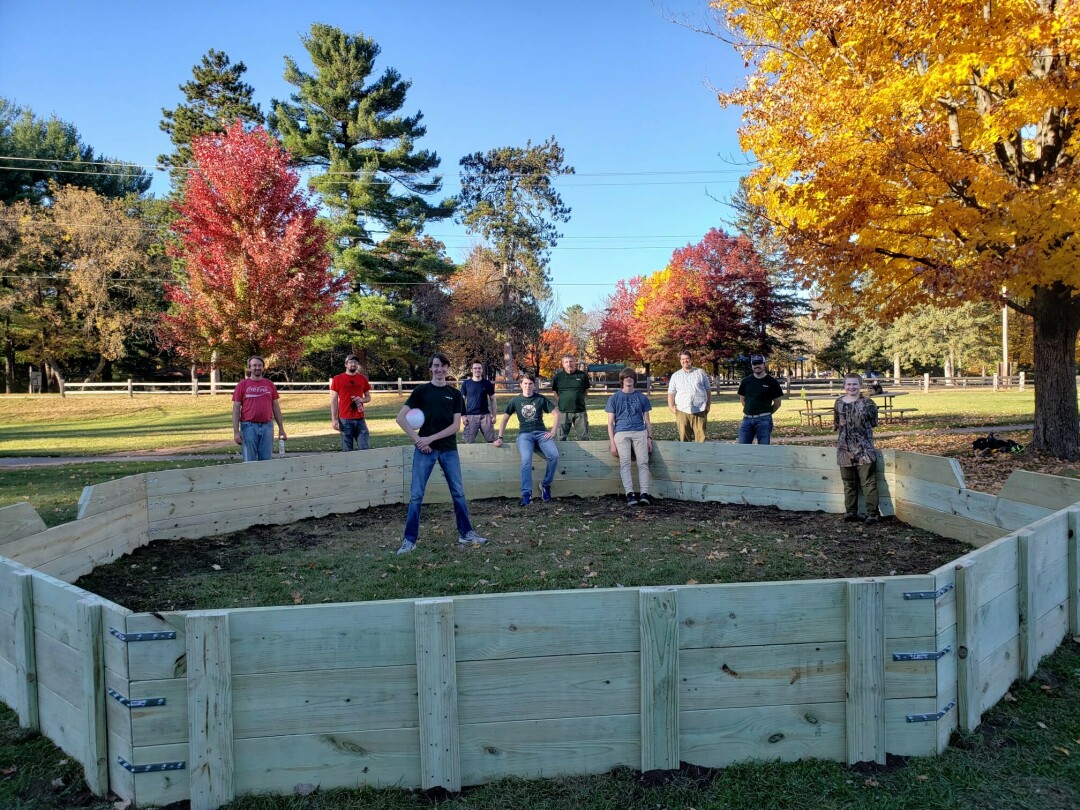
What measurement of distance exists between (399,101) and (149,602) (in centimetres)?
3500

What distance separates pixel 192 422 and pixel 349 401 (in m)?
18.3

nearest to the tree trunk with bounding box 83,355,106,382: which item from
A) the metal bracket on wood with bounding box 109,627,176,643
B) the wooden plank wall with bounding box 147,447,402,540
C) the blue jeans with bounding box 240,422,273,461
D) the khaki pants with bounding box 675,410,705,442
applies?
the blue jeans with bounding box 240,422,273,461

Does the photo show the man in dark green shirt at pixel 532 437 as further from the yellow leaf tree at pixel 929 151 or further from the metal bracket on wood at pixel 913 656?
the metal bracket on wood at pixel 913 656

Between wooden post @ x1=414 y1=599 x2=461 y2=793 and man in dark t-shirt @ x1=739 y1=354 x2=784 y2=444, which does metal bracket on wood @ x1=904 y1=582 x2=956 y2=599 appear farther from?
man in dark t-shirt @ x1=739 y1=354 x2=784 y2=444

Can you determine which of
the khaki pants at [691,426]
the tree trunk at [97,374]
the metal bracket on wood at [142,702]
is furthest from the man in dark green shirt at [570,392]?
the tree trunk at [97,374]

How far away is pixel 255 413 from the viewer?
8.98 meters

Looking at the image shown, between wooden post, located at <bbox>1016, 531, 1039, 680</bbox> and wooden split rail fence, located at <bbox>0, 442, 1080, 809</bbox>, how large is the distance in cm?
63

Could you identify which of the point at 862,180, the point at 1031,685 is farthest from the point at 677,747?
the point at 862,180

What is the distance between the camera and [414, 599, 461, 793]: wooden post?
286cm

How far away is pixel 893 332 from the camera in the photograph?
56125 mm

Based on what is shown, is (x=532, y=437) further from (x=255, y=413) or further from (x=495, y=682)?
(x=495, y=682)

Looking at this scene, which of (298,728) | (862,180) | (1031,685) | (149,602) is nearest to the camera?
(298,728)

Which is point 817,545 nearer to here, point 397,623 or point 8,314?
point 397,623

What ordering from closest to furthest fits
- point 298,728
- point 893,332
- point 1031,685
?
point 298,728, point 1031,685, point 893,332
